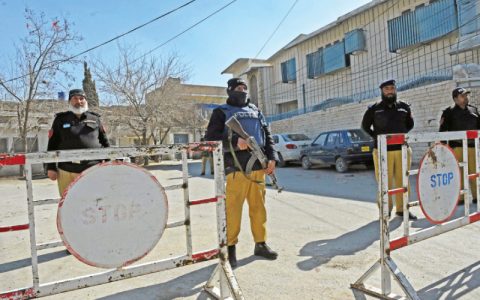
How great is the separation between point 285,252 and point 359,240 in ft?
3.04

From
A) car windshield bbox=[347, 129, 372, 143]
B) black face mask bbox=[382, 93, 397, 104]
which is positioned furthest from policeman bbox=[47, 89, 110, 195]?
car windshield bbox=[347, 129, 372, 143]

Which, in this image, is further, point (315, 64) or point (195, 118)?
point (195, 118)

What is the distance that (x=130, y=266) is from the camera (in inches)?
94.0

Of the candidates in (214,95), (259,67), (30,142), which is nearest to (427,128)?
(259,67)

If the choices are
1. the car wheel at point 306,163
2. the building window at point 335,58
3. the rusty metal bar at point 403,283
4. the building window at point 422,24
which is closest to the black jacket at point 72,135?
the rusty metal bar at point 403,283

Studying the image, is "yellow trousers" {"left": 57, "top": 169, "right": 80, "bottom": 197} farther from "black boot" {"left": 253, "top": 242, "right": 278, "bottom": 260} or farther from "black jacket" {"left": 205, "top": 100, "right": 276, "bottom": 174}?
"black boot" {"left": 253, "top": 242, "right": 278, "bottom": 260}

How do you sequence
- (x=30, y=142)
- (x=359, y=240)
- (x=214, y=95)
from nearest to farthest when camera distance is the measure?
1. (x=359, y=240)
2. (x=30, y=142)
3. (x=214, y=95)

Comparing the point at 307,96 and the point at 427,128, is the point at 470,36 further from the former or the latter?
the point at 307,96

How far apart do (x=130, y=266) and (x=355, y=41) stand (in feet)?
59.0

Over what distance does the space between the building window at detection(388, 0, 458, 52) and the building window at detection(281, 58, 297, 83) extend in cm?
783

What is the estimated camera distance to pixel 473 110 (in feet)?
18.2

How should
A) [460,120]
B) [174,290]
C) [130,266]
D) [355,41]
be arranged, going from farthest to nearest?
[355,41] → [460,120] → [174,290] → [130,266]

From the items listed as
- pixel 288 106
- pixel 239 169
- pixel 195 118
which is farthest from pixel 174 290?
pixel 195 118

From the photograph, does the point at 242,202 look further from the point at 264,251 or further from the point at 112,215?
the point at 112,215
